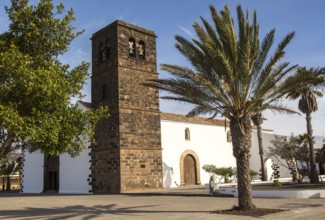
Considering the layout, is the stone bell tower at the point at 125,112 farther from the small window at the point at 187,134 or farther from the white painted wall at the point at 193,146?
the small window at the point at 187,134

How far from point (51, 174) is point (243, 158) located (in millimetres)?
23140

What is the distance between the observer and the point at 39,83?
12.2 m

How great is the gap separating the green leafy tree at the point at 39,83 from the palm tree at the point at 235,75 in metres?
3.67

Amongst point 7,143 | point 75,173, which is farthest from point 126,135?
point 7,143

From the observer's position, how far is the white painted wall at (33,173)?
109ft

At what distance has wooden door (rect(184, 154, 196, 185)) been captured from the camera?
105 ft

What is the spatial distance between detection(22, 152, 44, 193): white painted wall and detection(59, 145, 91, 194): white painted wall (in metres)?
3.61

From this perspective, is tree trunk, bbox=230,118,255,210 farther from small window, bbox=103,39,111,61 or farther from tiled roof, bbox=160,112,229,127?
small window, bbox=103,39,111,61

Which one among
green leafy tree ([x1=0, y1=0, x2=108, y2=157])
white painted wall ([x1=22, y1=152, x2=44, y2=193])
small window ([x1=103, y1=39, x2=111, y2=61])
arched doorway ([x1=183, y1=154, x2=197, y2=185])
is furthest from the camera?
white painted wall ([x1=22, y1=152, x2=44, y2=193])

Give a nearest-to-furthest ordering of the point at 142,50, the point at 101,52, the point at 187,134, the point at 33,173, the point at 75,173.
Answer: the point at 142,50
the point at 101,52
the point at 75,173
the point at 187,134
the point at 33,173

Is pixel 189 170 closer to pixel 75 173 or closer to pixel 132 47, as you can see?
pixel 75 173

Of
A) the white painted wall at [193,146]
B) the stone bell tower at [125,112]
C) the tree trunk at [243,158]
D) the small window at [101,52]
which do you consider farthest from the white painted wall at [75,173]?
the tree trunk at [243,158]

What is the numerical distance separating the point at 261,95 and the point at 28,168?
27.2 m

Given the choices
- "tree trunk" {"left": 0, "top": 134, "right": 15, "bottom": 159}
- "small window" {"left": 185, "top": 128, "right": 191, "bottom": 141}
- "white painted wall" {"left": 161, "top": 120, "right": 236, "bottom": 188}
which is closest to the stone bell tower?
"white painted wall" {"left": 161, "top": 120, "right": 236, "bottom": 188}
